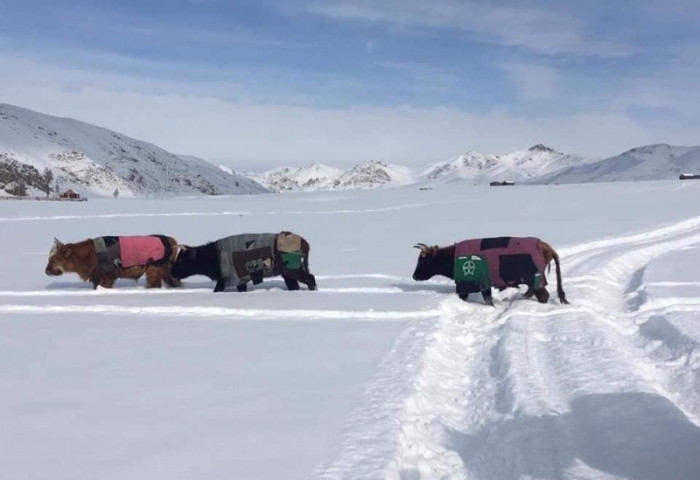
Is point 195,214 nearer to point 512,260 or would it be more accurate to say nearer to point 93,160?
point 512,260

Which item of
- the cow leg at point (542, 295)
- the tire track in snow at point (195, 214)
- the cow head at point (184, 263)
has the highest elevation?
the tire track in snow at point (195, 214)

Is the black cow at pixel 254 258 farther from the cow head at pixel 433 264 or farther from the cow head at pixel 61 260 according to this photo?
the cow head at pixel 61 260

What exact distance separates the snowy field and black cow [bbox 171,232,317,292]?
1.26 ft

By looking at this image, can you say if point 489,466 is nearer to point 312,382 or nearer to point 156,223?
point 312,382

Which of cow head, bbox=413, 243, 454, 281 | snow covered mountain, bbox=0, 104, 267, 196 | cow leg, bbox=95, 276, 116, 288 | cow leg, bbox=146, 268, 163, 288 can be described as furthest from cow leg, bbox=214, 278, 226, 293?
snow covered mountain, bbox=0, 104, 267, 196

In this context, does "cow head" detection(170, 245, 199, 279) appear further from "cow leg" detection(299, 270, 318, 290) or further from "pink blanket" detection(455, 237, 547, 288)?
"pink blanket" detection(455, 237, 547, 288)

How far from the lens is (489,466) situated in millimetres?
4219

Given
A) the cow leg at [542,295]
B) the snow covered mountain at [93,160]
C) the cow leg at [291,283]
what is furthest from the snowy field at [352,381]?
the snow covered mountain at [93,160]

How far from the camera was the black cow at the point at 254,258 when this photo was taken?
34.3 ft

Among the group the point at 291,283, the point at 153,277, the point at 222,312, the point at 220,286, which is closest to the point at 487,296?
the point at 291,283

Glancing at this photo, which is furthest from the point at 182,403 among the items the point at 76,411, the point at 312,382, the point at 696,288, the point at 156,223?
the point at 156,223

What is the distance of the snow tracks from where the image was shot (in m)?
4.12

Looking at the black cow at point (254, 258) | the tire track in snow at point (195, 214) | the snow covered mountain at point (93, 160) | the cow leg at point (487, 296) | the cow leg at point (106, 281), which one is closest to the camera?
the cow leg at point (487, 296)

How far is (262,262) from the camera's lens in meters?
10.5
